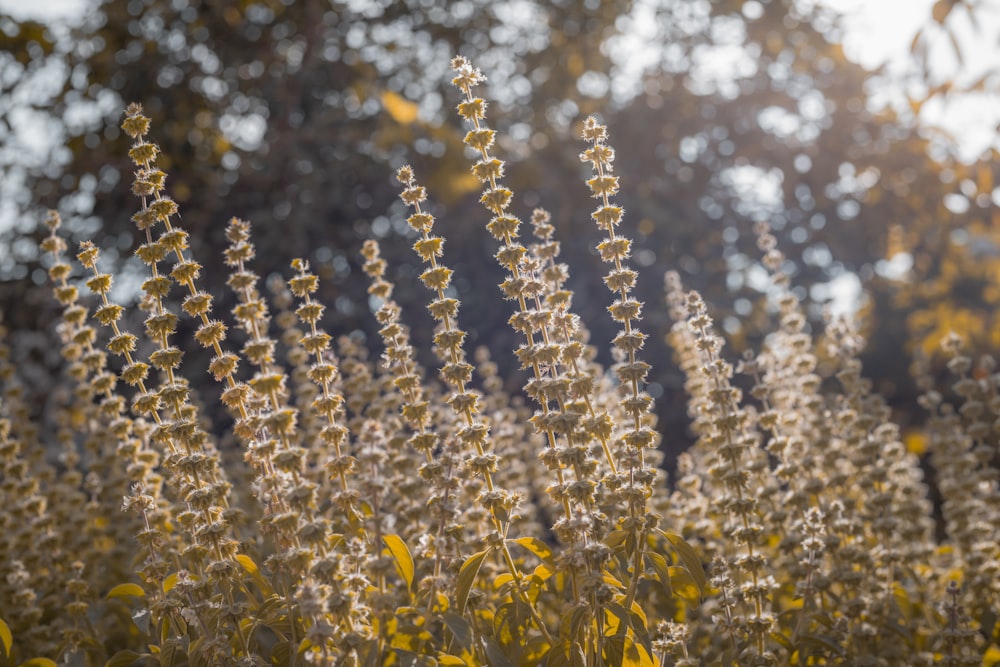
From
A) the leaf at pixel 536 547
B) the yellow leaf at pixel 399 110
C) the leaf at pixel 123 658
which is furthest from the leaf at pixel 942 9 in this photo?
the yellow leaf at pixel 399 110

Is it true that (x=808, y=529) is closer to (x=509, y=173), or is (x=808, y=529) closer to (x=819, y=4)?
(x=509, y=173)

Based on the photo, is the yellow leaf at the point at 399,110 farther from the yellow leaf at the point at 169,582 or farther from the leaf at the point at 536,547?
the leaf at the point at 536,547

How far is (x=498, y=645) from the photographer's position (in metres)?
2.54

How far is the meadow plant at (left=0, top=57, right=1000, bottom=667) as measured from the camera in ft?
7.84

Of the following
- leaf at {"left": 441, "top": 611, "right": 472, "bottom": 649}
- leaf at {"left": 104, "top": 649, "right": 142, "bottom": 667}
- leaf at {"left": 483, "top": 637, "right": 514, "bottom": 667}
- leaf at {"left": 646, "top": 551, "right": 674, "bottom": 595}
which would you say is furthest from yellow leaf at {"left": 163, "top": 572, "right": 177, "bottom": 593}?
leaf at {"left": 646, "top": 551, "right": 674, "bottom": 595}

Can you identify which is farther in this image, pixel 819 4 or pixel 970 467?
pixel 819 4

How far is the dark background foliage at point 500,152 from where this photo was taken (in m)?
7.59

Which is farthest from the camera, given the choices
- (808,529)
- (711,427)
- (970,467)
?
(970,467)

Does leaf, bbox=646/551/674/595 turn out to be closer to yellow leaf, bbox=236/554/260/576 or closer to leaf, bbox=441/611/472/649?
leaf, bbox=441/611/472/649

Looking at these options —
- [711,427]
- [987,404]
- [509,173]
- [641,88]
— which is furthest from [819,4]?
[711,427]

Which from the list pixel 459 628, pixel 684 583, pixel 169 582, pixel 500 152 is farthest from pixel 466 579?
pixel 500 152

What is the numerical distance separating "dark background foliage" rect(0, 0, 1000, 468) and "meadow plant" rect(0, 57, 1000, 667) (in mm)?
3461

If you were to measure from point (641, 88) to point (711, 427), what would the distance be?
6.24 m

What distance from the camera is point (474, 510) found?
9.80 ft
